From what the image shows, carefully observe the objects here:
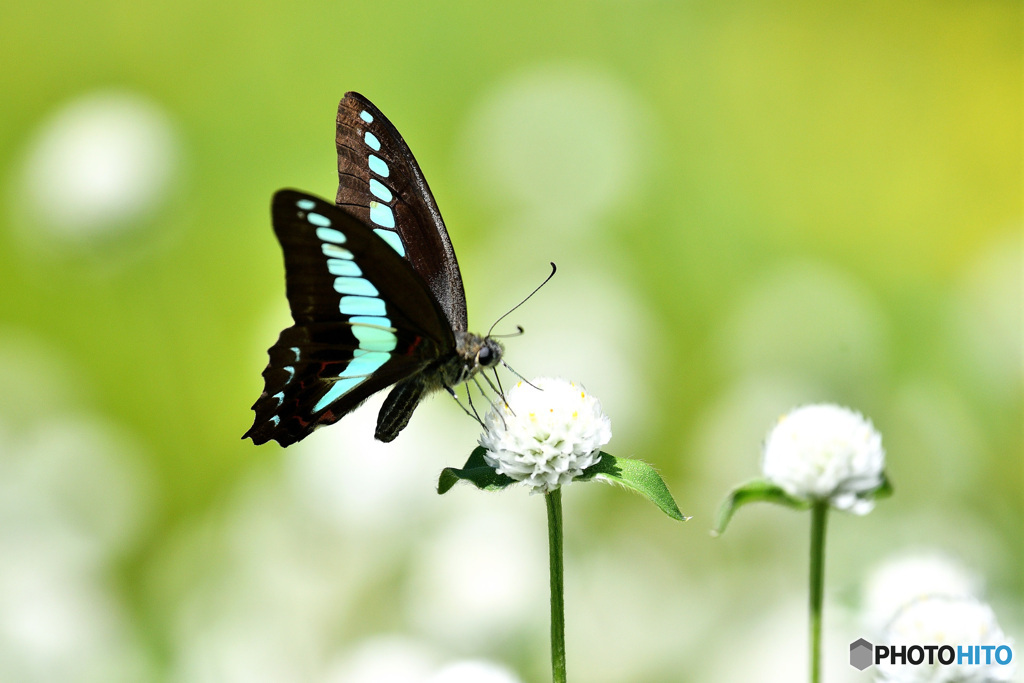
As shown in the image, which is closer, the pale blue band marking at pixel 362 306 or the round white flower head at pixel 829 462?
the round white flower head at pixel 829 462

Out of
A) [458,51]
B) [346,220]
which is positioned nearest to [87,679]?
[346,220]

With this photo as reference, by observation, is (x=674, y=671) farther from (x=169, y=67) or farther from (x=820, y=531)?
(x=169, y=67)

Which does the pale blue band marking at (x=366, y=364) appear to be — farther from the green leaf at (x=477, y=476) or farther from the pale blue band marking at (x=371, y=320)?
the green leaf at (x=477, y=476)

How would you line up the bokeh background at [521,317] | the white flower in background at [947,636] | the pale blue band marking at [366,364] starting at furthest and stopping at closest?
the bokeh background at [521,317]
the pale blue band marking at [366,364]
the white flower in background at [947,636]

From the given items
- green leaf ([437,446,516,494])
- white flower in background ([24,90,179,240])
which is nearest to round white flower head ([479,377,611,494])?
green leaf ([437,446,516,494])

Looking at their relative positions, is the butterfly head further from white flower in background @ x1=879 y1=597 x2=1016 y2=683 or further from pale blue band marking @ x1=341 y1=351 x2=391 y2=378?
white flower in background @ x1=879 y1=597 x2=1016 y2=683

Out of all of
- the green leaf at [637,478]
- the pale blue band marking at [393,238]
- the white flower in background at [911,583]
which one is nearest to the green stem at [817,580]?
the green leaf at [637,478]
